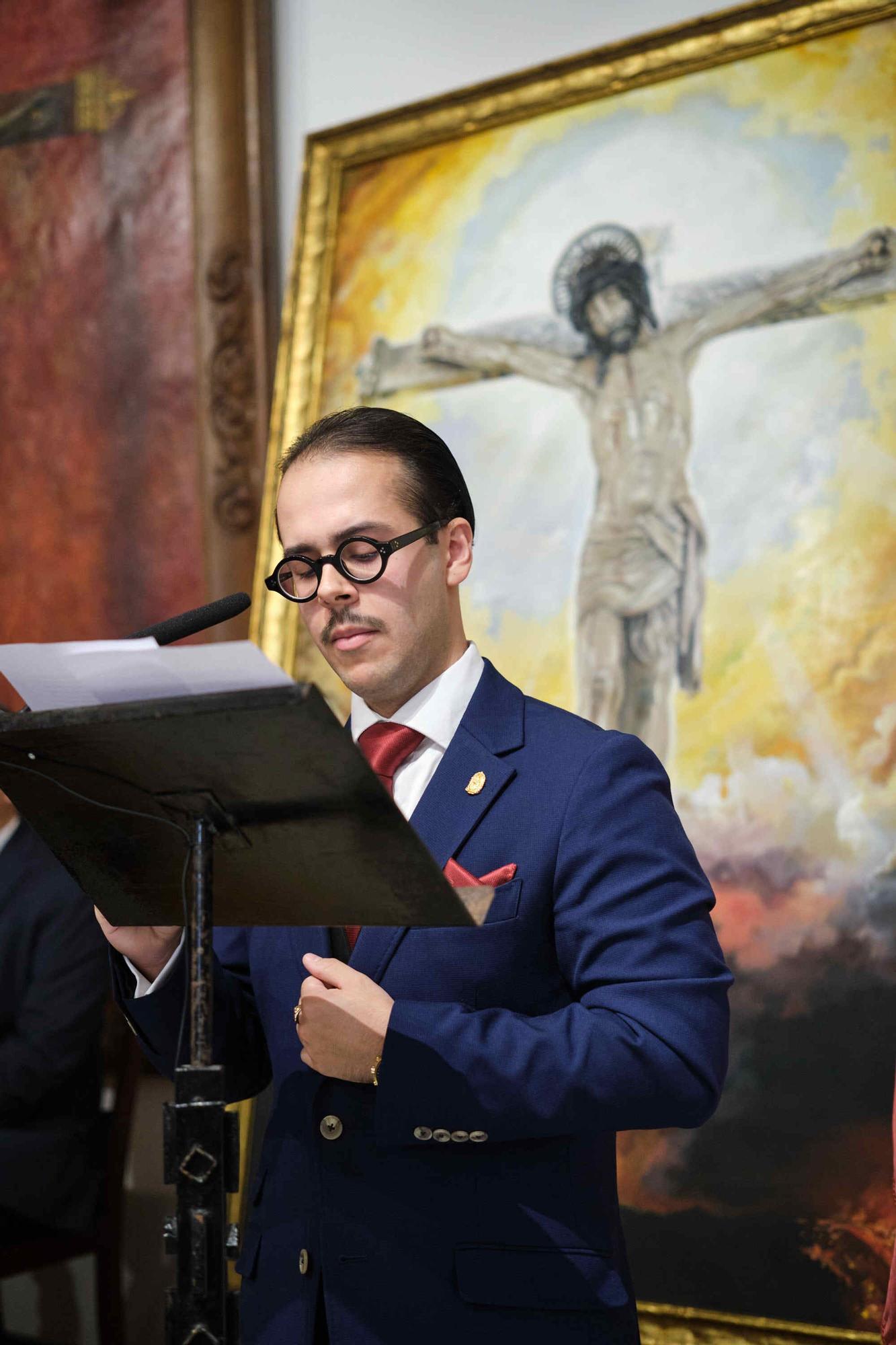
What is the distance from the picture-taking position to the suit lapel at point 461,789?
158cm

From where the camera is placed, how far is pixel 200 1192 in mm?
1208

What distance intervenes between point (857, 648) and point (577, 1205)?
1.36 metres

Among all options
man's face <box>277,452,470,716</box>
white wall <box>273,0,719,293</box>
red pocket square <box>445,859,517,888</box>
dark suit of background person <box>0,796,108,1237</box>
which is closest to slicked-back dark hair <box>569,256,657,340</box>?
white wall <box>273,0,719,293</box>

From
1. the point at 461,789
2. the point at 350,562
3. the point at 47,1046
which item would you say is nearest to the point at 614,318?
the point at 350,562

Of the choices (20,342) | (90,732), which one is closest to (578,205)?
(20,342)

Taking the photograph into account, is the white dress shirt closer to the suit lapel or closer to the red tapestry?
the suit lapel

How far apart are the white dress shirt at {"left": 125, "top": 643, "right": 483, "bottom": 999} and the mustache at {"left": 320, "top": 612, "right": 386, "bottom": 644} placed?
13 centimetres

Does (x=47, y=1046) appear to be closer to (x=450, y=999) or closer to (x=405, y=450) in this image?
(x=450, y=999)

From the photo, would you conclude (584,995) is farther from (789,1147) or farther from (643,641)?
(643,641)

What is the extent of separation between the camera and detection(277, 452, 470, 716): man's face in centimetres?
166

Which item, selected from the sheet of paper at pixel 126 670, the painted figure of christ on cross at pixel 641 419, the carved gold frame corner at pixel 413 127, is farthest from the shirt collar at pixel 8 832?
the sheet of paper at pixel 126 670

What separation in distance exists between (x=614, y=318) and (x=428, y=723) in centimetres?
150

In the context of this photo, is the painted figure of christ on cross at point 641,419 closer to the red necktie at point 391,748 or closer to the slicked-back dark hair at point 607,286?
the slicked-back dark hair at point 607,286

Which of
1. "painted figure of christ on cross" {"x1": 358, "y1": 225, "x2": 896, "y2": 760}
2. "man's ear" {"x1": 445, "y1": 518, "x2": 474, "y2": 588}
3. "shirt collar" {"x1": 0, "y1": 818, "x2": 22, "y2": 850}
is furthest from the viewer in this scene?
"shirt collar" {"x1": 0, "y1": 818, "x2": 22, "y2": 850}
